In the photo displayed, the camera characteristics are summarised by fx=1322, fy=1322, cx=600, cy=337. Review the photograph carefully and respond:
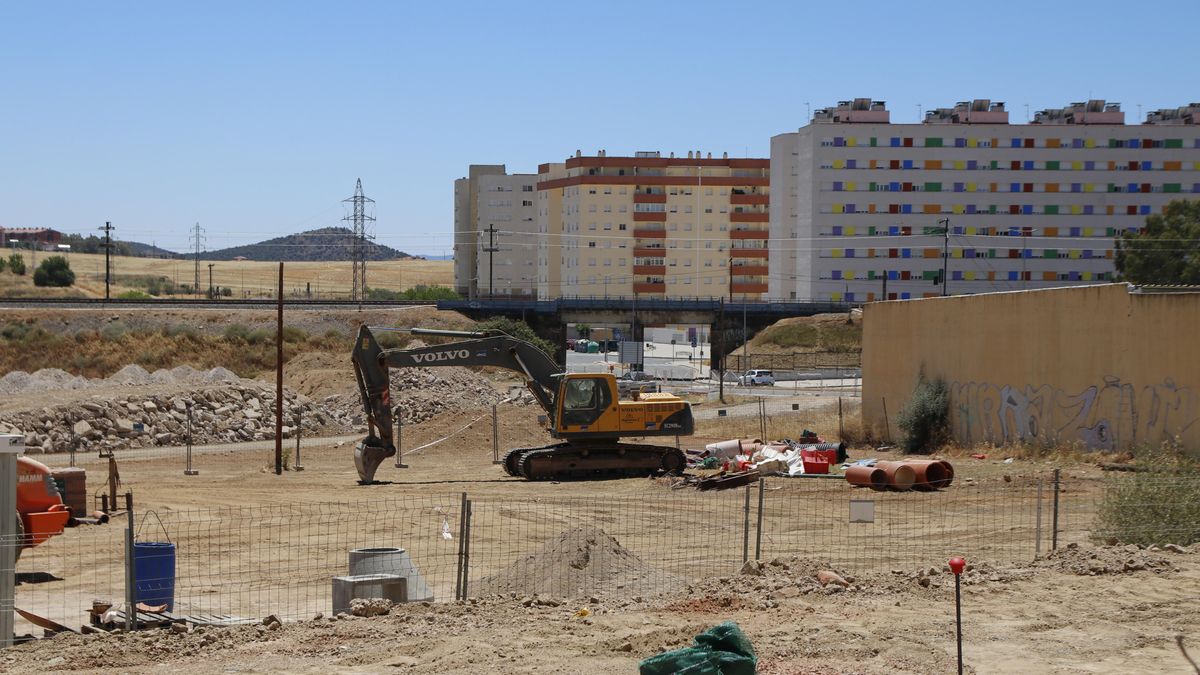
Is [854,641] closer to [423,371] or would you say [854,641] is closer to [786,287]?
[423,371]

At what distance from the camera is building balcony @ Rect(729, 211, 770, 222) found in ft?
429

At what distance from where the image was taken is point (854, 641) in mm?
12141

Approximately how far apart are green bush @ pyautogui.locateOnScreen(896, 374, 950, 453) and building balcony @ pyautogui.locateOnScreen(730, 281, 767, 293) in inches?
3681

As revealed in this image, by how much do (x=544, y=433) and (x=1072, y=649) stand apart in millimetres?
32085

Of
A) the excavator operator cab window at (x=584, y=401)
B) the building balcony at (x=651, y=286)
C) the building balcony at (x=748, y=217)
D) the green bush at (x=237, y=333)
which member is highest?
the building balcony at (x=748, y=217)

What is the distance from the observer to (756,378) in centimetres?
7269

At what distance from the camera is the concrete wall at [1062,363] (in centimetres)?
2820

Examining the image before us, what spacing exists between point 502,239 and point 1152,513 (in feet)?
414

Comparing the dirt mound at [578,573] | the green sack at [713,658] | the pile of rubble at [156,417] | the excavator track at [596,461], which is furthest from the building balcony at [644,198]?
the green sack at [713,658]

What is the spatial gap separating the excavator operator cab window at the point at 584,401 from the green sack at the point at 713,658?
21.2 m

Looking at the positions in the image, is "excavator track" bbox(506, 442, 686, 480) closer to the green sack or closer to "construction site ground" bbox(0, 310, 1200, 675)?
"construction site ground" bbox(0, 310, 1200, 675)

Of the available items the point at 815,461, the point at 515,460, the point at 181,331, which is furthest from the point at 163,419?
the point at 181,331

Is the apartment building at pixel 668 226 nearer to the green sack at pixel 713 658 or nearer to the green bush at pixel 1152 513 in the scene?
the green bush at pixel 1152 513

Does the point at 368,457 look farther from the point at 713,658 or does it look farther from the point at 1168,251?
the point at 1168,251
